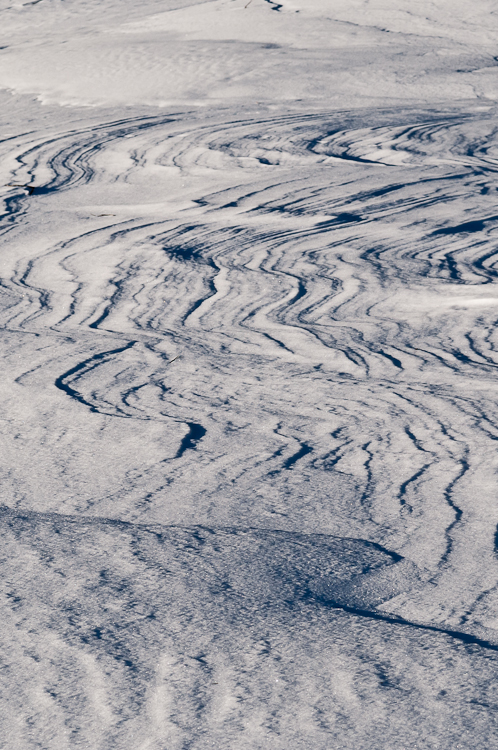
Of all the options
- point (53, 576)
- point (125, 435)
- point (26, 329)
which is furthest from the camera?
point (26, 329)

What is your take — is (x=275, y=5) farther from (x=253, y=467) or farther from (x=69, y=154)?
(x=253, y=467)

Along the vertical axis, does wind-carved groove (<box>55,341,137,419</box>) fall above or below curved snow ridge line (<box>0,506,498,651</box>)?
above

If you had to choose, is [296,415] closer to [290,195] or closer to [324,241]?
[324,241]

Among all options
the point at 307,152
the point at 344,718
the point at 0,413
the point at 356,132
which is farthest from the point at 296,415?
the point at 356,132

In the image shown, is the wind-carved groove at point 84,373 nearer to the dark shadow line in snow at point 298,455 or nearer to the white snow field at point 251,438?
the white snow field at point 251,438

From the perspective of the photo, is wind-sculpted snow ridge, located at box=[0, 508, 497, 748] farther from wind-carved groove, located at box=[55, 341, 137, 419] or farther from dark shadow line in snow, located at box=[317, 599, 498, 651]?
wind-carved groove, located at box=[55, 341, 137, 419]

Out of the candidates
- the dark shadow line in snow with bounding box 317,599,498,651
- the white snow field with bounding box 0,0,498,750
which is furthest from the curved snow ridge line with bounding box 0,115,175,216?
the dark shadow line in snow with bounding box 317,599,498,651

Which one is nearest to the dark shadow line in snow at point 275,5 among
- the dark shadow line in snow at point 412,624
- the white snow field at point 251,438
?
the white snow field at point 251,438

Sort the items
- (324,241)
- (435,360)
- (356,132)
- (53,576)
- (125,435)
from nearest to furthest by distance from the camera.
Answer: (53,576), (125,435), (435,360), (324,241), (356,132)

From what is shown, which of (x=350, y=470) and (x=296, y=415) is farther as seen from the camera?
(x=296, y=415)
